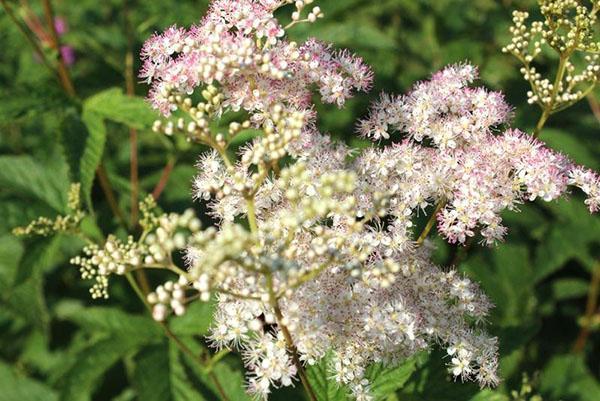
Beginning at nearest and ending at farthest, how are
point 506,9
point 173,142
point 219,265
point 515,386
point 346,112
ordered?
point 219,265 → point 515,386 → point 173,142 → point 346,112 → point 506,9

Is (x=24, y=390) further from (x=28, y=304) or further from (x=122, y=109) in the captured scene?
(x=122, y=109)

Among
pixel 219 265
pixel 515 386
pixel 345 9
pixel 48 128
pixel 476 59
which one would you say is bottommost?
pixel 515 386

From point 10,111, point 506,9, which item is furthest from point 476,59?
point 10,111

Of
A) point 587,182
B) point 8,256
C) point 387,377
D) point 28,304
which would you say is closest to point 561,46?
point 587,182

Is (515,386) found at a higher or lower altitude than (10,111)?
lower

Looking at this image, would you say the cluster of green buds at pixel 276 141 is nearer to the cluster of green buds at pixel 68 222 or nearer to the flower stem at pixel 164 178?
the cluster of green buds at pixel 68 222

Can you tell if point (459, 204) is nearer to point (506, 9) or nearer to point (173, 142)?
point (173, 142)

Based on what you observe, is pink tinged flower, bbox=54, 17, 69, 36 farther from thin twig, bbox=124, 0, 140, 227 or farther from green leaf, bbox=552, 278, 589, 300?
green leaf, bbox=552, 278, 589, 300

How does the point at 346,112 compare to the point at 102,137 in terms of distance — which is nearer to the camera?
the point at 102,137
